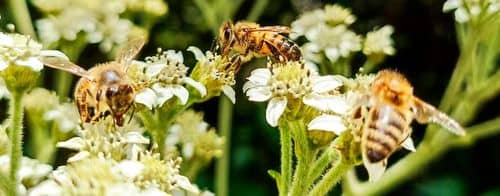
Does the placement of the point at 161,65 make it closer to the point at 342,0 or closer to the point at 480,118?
the point at 342,0

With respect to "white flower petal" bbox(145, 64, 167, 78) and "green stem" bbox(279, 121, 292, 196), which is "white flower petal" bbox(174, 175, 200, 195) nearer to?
"green stem" bbox(279, 121, 292, 196)

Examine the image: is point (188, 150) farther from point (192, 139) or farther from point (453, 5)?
point (453, 5)

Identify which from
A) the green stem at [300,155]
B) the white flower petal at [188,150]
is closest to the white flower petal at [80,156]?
the green stem at [300,155]

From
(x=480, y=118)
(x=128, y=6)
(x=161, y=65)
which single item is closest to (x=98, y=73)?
(x=161, y=65)

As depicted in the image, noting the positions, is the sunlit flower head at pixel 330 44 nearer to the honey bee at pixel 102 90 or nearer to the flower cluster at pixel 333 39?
the flower cluster at pixel 333 39

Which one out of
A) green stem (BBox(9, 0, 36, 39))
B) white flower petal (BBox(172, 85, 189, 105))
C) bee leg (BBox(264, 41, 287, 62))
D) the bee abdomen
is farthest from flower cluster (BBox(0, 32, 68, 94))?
green stem (BBox(9, 0, 36, 39))

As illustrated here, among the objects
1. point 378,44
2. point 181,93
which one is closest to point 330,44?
point 378,44
